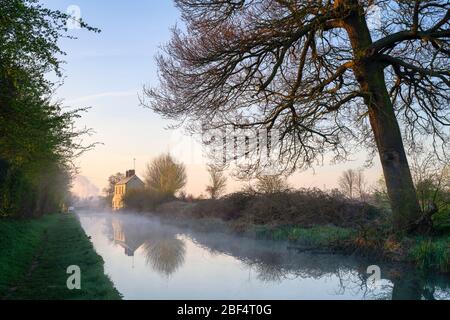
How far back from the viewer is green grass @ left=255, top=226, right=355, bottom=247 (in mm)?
12285

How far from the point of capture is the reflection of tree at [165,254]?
10794mm

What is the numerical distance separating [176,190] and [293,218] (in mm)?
27182

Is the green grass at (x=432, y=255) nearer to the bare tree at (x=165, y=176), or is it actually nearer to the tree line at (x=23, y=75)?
the tree line at (x=23, y=75)

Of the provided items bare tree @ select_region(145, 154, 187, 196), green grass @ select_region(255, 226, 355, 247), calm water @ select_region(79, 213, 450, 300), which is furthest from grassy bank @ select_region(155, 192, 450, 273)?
bare tree @ select_region(145, 154, 187, 196)

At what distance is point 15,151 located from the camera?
12.2 metres

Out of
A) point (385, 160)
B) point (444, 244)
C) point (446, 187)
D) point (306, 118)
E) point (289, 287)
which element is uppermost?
point (306, 118)

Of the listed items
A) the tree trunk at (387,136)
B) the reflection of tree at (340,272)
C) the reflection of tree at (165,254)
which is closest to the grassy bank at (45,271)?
the reflection of tree at (165,254)

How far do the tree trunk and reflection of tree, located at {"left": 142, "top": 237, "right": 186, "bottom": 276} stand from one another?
5969 millimetres

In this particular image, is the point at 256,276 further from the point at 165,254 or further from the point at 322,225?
the point at 322,225

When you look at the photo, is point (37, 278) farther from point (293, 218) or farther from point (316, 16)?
point (293, 218)

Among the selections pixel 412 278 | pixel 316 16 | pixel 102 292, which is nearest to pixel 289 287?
pixel 412 278

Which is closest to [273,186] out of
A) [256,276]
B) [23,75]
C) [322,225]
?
[322,225]

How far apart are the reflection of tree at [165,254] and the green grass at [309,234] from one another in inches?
132

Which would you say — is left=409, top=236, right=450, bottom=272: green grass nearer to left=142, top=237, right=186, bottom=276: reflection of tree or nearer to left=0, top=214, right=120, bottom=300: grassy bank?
left=142, top=237, right=186, bottom=276: reflection of tree
